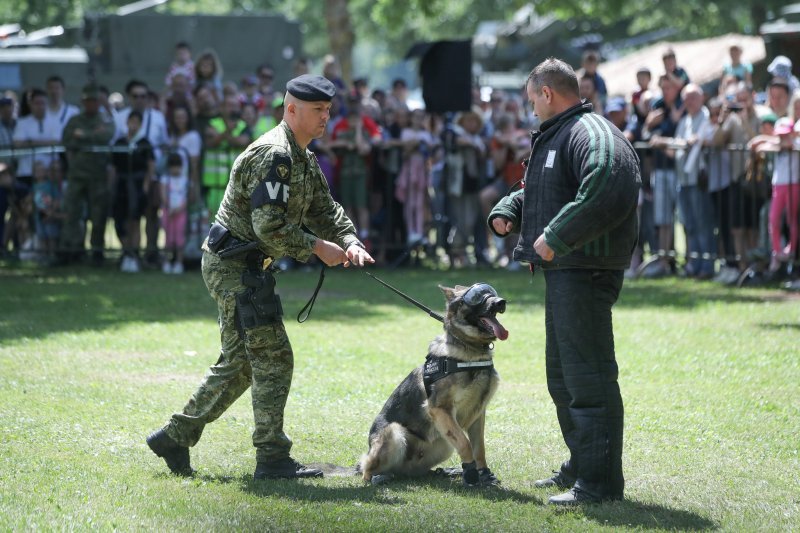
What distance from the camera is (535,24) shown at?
36.2 m

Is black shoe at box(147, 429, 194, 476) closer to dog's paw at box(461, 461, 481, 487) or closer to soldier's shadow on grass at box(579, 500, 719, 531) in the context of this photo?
dog's paw at box(461, 461, 481, 487)

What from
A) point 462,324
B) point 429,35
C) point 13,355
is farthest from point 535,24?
point 462,324

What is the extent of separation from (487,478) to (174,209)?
984 centimetres

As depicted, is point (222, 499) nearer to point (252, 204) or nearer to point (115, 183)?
point (252, 204)

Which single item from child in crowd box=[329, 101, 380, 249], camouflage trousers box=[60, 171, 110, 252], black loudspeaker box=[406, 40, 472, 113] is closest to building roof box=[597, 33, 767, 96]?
black loudspeaker box=[406, 40, 472, 113]

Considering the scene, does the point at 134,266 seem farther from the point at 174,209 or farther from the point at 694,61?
the point at 694,61

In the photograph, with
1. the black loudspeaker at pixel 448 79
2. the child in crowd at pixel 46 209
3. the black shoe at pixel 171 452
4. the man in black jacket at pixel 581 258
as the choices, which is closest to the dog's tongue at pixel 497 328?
the man in black jacket at pixel 581 258

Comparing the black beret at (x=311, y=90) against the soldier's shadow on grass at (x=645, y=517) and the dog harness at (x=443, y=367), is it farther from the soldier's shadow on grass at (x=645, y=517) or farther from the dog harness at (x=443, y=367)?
the soldier's shadow on grass at (x=645, y=517)

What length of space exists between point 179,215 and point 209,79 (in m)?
2.23

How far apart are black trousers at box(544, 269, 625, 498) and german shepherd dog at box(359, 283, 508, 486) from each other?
0.42m

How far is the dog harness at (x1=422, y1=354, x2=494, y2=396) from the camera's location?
19.9 ft

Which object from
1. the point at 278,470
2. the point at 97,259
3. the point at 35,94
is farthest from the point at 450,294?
the point at 35,94

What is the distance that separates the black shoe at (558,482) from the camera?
6102mm

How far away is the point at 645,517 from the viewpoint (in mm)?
5457
